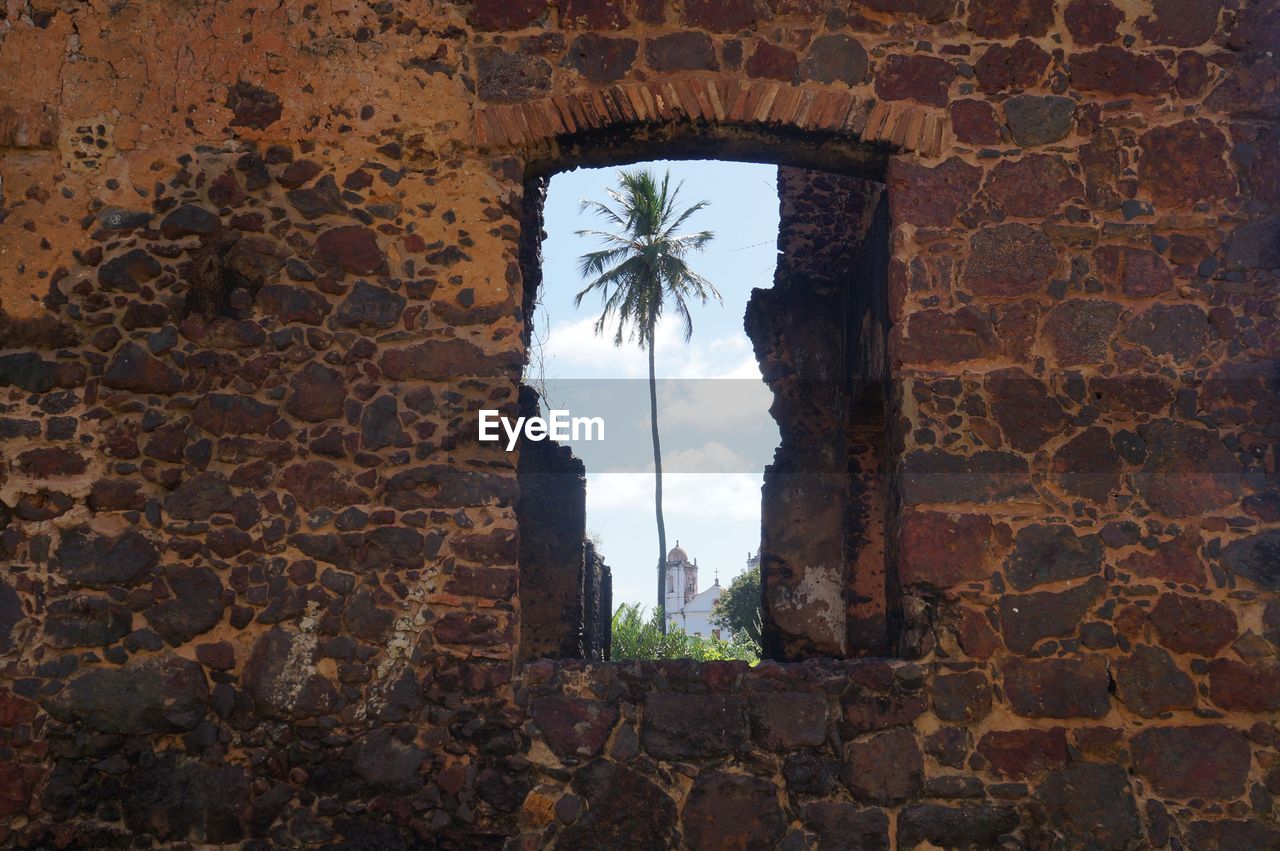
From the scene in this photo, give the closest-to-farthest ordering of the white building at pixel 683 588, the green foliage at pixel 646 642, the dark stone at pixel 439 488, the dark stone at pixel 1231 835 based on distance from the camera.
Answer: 1. the dark stone at pixel 1231 835
2. the dark stone at pixel 439 488
3. the green foliage at pixel 646 642
4. the white building at pixel 683 588

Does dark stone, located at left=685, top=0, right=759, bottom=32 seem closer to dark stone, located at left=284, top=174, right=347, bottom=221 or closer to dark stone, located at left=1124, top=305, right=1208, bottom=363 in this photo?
dark stone, located at left=284, top=174, right=347, bottom=221

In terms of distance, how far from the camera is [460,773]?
3.99 metres

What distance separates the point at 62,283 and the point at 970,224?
12.1 ft

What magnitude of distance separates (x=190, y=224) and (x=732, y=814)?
316 centimetres

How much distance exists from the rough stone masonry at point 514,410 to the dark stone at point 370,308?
22 mm

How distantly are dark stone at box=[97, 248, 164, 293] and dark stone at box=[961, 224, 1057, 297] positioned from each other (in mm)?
3307

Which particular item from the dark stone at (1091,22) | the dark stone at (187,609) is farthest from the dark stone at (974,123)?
the dark stone at (187,609)

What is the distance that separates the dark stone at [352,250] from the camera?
4406mm

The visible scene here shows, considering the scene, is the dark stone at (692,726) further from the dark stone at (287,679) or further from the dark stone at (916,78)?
the dark stone at (916,78)

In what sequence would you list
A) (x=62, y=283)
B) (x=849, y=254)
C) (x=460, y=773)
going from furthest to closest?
(x=849, y=254) → (x=62, y=283) → (x=460, y=773)

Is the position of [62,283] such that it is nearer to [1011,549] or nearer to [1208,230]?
[1011,549]

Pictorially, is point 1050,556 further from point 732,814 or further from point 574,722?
point 574,722

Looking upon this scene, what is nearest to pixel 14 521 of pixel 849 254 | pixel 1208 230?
pixel 1208 230

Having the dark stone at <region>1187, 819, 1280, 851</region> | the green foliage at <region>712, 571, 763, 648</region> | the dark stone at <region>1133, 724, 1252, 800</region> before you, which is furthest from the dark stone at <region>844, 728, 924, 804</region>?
the green foliage at <region>712, 571, 763, 648</region>
